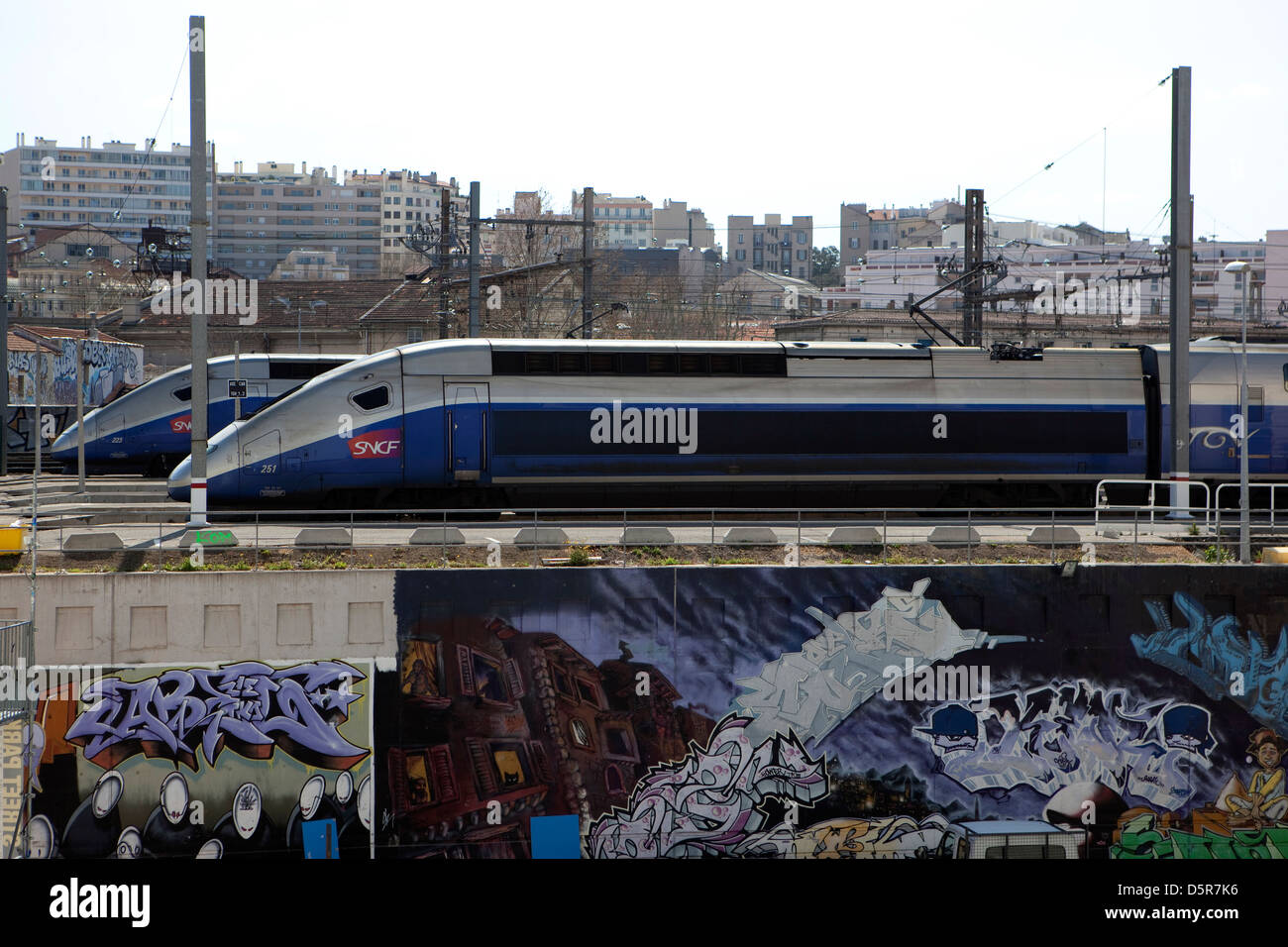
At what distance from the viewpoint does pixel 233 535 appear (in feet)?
64.4

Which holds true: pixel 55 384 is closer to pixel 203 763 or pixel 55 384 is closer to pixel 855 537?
pixel 203 763

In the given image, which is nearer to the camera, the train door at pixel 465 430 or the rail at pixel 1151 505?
the rail at pixel 1151 505

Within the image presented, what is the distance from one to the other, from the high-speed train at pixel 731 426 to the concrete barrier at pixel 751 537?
173 inches

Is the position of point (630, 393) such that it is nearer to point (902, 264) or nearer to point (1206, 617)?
point (1206, 617)

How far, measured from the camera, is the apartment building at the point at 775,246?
15862 centimetres

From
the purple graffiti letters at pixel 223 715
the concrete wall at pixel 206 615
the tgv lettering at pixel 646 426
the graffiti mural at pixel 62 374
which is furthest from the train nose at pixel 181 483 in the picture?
the graffiti mural at pixel 62 374

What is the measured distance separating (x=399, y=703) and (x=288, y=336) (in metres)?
39.7

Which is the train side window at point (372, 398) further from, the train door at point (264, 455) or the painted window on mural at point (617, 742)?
the painted window on mural at point (617, 742)

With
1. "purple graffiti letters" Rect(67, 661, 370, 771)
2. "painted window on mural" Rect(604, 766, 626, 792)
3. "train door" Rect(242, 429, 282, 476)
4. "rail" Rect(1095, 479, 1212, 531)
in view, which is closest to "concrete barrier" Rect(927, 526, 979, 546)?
"rail" Rect(1095, 479, 1212, 531)
